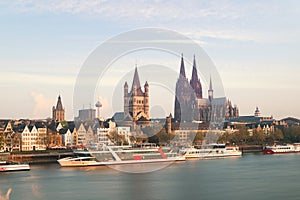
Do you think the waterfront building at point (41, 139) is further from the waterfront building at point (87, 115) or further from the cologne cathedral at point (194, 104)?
the cologne cathedral at point (194, 104)

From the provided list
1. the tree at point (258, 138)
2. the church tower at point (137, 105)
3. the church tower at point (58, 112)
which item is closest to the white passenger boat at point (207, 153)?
the church tower at point (137, 105)

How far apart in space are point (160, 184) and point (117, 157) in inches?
388

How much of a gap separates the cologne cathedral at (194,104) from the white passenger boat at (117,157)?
22255 mm

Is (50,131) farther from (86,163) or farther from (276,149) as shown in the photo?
(276,149)

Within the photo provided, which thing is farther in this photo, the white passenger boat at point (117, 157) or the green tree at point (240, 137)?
the green tree at point (240, 137)

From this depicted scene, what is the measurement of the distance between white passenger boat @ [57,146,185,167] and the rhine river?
160 inches

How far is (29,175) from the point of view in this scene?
20.0 m

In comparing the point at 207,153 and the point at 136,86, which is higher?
the point at 136,86

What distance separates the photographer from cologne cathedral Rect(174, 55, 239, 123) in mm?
52312

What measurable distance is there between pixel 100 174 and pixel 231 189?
636 cm

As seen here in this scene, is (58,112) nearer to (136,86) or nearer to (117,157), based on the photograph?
(136,86)

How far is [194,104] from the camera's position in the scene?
5297cm

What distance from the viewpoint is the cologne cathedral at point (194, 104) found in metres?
52.3

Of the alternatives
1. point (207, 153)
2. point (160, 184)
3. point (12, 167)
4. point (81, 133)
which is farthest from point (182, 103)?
point (160, 184)
